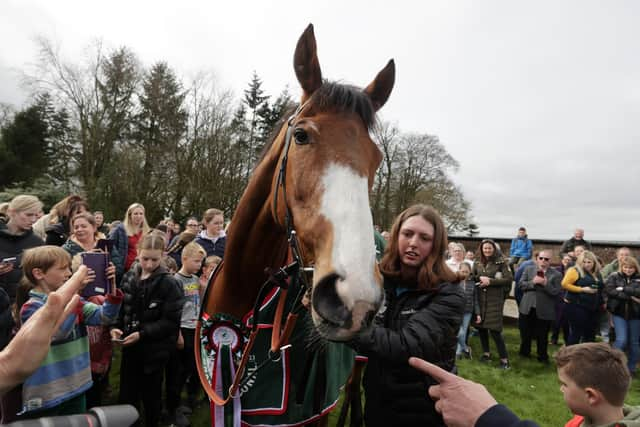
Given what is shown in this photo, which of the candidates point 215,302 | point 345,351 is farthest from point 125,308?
point 345,351

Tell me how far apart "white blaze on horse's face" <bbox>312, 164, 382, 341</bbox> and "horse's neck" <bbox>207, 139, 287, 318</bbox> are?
63cm

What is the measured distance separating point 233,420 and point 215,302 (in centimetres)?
68

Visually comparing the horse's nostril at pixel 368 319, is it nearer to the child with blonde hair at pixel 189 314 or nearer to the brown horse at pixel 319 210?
the brown horse at pixel 319 210

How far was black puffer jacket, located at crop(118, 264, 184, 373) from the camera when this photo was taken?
3.29 metres

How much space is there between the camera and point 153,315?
3346 millimetres

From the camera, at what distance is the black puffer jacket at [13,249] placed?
3332mm

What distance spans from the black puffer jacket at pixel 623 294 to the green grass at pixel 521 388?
1.15 meters

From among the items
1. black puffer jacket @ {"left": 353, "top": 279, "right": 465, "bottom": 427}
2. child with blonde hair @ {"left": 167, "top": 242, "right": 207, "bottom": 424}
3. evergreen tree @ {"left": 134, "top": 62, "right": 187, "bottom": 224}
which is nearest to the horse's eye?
black puffer jacket @ {"left": 353, "top": 279, "right": 465, "bottom": 427}

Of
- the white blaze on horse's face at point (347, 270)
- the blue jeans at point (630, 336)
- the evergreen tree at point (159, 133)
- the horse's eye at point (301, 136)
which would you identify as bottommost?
the blue jeans at point (630, 336)

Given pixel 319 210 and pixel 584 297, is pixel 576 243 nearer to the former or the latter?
pixel 584 297

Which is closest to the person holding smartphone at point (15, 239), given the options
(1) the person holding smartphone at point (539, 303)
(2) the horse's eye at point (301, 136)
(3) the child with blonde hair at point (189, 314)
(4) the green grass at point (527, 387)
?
(3) the child with blonde hair at point (189, 314)

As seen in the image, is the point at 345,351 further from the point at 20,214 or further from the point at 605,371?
the point at 20,214

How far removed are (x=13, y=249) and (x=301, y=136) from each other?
11.9 ft

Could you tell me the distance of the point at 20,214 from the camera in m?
3.56
